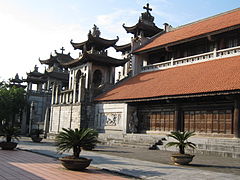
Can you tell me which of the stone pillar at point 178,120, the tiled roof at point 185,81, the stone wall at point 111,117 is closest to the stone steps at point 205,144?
the stone pillar at point 178,120

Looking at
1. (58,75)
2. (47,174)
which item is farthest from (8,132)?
(58,75)

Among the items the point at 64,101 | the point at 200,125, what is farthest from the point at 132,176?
the point at 64,101

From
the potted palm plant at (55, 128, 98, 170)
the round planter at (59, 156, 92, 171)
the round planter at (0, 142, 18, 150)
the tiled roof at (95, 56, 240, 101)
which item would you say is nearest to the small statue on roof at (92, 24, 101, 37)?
the tiled roof at (95, 56, 240, 101)

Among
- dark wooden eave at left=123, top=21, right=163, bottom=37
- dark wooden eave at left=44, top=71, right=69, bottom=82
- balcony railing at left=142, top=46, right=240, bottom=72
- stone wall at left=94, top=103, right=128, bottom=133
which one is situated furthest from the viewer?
dark wooden eave at left=44, top=71, right=69, bottom=82

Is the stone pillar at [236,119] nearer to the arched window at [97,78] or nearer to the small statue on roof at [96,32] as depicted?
the arched window at [97,78]

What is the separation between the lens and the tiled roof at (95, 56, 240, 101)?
1638 cm

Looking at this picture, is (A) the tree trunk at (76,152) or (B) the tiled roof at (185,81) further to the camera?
(B) the tiled roof at (185,81)

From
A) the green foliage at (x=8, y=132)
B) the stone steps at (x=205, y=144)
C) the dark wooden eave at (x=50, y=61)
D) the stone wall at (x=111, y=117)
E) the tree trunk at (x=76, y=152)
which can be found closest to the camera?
the tree trunk at (x=76, y=152)

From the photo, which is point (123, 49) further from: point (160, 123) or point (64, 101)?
point (160, 123)

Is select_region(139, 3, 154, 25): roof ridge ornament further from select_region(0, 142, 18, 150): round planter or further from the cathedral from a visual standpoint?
select_region(0, 142, 18, 150): round planter

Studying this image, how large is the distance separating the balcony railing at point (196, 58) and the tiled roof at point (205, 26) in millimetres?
1559

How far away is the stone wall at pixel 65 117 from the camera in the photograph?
26297mm

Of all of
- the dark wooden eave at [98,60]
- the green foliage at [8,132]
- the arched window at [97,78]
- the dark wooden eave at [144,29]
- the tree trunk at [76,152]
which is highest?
the dark wooden eave at [144,29]

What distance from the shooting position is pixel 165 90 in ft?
62.4
